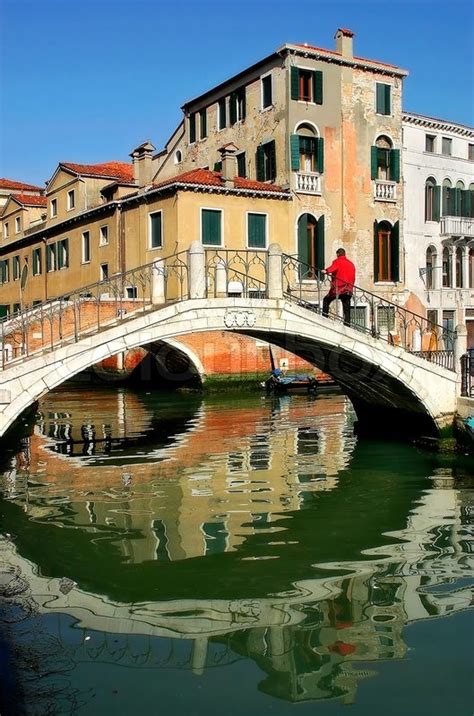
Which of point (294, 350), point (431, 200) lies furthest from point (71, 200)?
point (294, 350)

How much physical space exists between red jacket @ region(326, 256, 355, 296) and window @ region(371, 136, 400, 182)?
13373mm

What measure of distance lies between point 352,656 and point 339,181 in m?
20.0

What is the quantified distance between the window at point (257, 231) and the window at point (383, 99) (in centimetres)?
556

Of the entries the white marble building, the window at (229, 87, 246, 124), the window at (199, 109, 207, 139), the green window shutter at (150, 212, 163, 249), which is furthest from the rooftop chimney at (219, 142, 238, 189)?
the white marble building

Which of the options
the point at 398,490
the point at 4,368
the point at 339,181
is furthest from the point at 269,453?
the point at 339,181

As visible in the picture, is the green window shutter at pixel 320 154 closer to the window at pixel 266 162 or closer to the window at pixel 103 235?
the window at pixel 266 162

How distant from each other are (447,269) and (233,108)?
924 cm

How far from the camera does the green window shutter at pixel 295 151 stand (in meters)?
22.6

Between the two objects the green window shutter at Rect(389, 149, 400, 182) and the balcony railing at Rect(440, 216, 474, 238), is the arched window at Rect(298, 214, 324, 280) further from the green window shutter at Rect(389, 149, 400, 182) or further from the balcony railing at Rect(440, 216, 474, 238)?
the balcony railing at Rect(440, 216, 474, 238)

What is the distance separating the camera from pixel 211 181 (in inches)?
869

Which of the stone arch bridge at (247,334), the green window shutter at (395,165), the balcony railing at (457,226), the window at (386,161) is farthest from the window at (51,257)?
the stone arch bridge at (247,334)

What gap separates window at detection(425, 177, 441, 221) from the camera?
26.7 meters

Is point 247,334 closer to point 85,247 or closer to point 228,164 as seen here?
point 228,164

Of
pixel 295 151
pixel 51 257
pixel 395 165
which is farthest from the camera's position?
pixel 51 257
